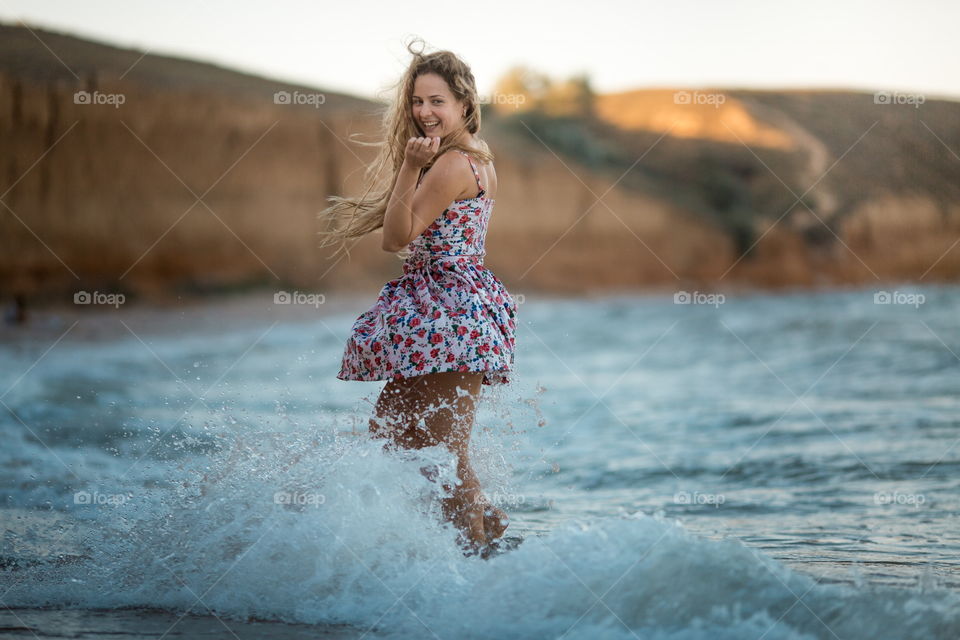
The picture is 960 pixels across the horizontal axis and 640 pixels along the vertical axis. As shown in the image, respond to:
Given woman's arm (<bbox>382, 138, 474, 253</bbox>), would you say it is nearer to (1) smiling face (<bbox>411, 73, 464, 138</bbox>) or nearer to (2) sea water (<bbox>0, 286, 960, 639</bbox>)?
(1) smiling face (<bbox>411, 73, 464, 138</bbox>)

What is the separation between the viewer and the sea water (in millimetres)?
3074

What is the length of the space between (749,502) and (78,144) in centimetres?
1838

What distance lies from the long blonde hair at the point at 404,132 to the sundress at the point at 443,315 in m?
0.16

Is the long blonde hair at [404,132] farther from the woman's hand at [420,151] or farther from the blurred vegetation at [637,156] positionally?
the blurred vegetation at [637,156]

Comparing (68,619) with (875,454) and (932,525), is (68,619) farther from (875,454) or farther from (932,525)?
(875,454)

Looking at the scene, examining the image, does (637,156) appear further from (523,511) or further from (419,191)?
(419,191)

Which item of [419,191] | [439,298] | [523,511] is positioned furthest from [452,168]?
[523,511]

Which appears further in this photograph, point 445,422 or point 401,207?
point 445,422

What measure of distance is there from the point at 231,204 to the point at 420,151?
825 inches

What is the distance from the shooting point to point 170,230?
2141cm

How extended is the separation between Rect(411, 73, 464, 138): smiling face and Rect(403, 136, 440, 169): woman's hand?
194 mm

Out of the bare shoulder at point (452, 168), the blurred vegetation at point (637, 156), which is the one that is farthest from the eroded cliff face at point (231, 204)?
the bare shoulder at point (452, 168)

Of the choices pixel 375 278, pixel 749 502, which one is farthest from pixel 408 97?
pixel 375 278

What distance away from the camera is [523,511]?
4.80m
